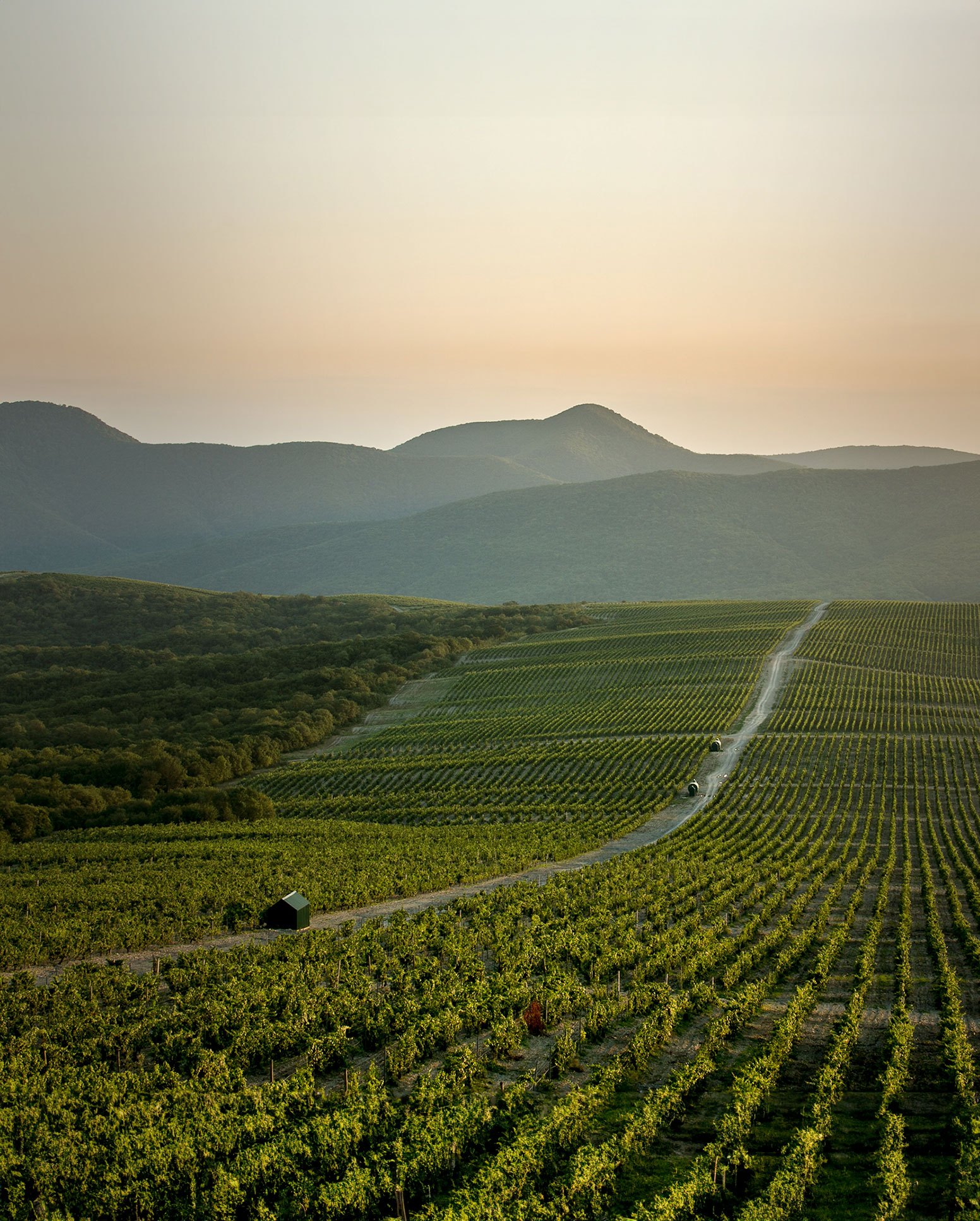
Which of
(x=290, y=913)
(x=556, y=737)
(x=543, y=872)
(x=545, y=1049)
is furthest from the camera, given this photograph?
(x=556, y=737)

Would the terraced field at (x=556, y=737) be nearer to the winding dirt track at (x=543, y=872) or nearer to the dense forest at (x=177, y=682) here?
the winding dirt track at (x=543, y=872)

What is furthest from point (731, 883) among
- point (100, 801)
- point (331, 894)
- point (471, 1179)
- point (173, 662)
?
point (173, 662)

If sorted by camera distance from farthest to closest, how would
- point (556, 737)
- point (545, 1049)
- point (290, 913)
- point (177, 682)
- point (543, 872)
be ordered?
point (177, 682) < point (556, 737) < point (543, 872) < point (290, 913) < point (545, 1049)

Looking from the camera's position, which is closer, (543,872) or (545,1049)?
(545,1049)

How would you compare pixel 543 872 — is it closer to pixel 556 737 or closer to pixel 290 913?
pixel 290 913

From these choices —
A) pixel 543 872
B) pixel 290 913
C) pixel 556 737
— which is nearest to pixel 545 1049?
pixel 290 913

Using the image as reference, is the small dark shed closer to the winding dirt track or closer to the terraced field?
the winding dirt track

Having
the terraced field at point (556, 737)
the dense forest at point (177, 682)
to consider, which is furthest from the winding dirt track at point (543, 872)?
the dense forest at point (177, 682)
